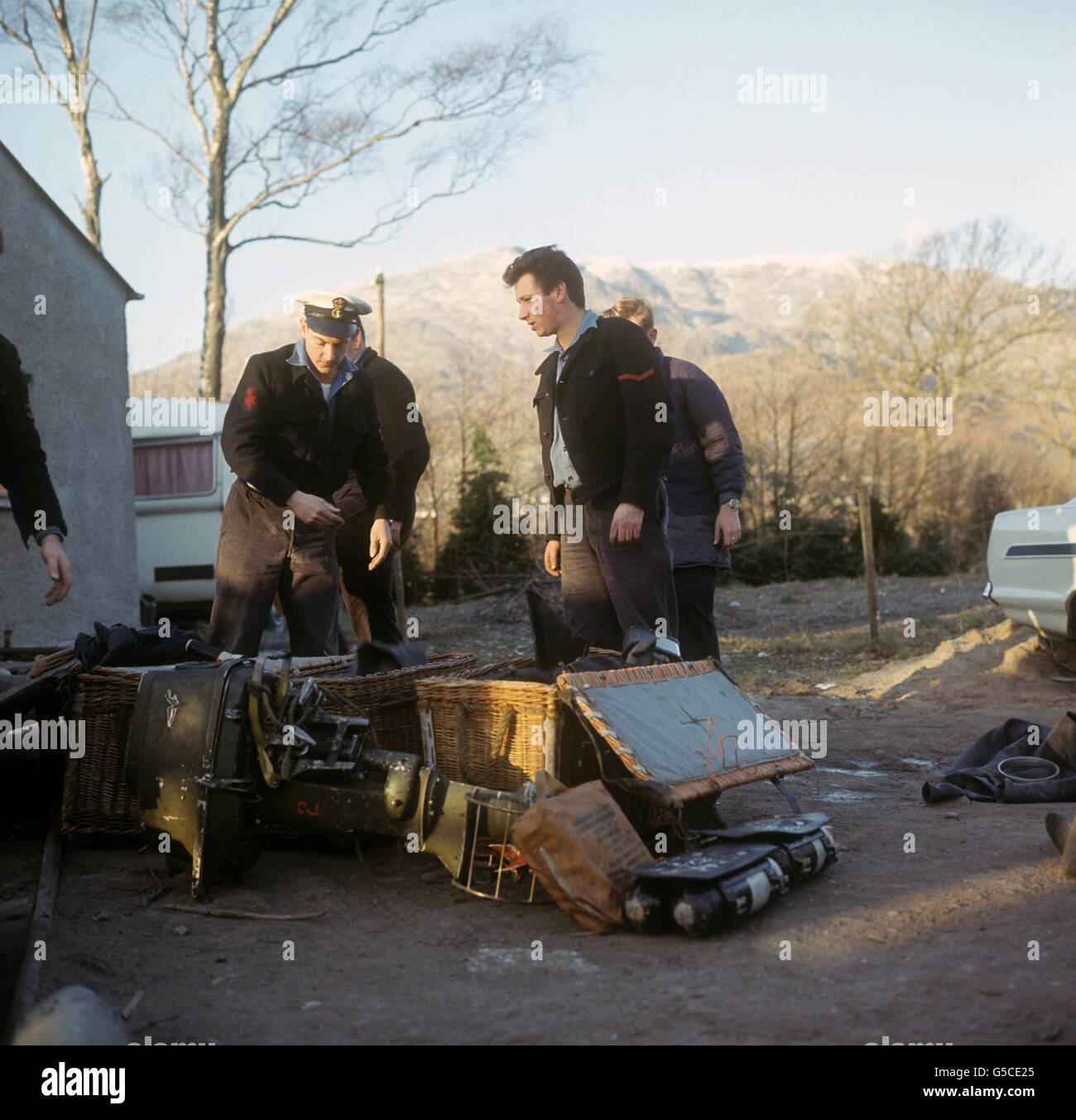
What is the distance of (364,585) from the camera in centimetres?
531

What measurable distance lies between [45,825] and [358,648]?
133 cm

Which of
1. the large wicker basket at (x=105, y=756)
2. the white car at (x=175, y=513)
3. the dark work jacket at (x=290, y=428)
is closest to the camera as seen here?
the large wicker basket at (x=105, y=756)

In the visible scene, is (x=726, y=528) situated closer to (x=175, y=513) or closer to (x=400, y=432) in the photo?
(x=400, y=432)

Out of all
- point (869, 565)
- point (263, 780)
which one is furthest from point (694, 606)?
point (869, 565)

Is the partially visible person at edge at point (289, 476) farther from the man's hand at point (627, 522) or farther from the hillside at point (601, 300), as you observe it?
the hillside at point (601, 300)

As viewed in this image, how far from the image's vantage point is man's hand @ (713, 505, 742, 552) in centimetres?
484

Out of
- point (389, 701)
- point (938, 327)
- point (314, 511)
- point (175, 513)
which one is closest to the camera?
point (389, 701)

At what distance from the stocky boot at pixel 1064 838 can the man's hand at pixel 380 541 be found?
9.28ft

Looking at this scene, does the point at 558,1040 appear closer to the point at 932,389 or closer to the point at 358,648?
A: the point at 358,648

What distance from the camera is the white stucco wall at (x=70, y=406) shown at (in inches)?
351

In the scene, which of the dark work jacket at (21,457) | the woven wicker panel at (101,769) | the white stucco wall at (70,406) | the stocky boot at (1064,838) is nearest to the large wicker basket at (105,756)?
the woven wicker panel at (101,769)

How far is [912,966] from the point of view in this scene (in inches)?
98.6

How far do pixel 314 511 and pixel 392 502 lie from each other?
122 centimetres
